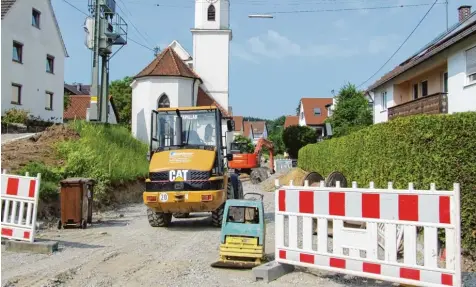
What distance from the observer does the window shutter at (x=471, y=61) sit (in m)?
18.3

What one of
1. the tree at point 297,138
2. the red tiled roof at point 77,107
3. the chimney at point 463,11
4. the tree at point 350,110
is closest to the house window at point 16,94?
the red tiled roof at point 77,107

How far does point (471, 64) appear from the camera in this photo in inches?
725

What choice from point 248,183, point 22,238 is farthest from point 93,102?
point 22,238

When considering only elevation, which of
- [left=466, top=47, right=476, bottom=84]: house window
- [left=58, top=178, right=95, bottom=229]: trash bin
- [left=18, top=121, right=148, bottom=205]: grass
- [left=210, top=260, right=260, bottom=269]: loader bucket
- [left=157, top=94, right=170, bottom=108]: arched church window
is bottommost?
[left=210, top=260, right=260, bottom=269]: loader bucket

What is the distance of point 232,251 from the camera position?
7.35 metres

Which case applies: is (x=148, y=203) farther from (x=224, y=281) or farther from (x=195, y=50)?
(x=195, y=50)

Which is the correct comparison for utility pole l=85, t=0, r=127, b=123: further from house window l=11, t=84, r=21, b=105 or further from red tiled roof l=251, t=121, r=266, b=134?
red tiled roof l=251, t=121, r=266, b=134

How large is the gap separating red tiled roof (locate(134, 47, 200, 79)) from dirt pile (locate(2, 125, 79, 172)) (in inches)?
959

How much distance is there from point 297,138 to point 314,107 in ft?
110

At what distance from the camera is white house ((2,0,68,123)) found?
32531mm

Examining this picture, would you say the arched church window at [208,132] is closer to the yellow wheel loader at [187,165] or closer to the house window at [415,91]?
the yellow wheel loader at [187,165]

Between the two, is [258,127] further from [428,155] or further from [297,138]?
[428,155]

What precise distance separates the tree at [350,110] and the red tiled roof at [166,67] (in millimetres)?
16717

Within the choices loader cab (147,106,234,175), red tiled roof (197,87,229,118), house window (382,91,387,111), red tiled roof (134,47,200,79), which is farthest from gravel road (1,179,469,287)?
red tiled roof (197,87,229,118)
